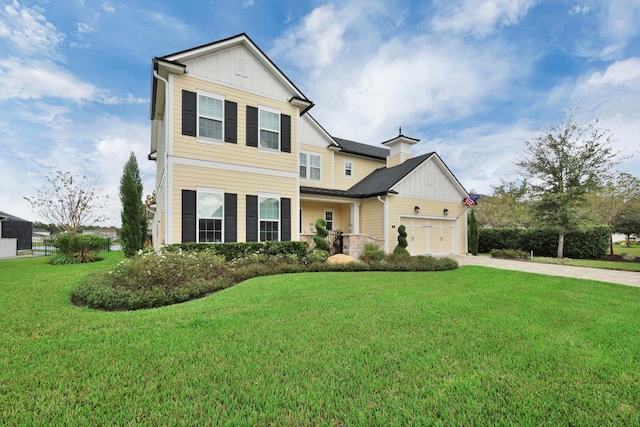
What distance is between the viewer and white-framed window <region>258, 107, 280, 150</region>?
11.5 meters

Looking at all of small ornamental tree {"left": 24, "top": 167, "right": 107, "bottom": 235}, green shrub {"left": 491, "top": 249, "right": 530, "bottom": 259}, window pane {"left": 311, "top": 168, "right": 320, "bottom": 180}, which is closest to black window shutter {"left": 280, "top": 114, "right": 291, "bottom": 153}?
window pane {"left": 311, "top": 168, "right": 320, "bottom": 180}

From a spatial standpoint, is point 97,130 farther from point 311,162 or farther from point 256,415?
point 256,415

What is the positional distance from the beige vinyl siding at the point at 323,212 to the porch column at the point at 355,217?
44 cm

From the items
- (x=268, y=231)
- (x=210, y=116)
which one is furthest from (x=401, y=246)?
(x=210, y=116)

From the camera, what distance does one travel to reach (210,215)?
33.4ft

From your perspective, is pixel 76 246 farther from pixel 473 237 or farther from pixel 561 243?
pixel 561 243

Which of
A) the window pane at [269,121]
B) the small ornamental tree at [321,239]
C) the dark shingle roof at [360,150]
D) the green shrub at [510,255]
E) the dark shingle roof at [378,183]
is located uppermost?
the dark shingle roof at [360,150]

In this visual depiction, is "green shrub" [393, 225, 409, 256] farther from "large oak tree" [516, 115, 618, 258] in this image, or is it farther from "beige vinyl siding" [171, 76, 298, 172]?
"large oak tree" [516, 115, 618, 258]

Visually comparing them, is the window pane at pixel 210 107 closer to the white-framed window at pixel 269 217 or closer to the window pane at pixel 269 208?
the white-framed window at pixel 269 217

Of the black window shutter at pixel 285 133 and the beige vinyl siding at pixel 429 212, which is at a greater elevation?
the black window shutter at pixel 285 133

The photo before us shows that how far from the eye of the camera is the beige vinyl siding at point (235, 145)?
9828mm

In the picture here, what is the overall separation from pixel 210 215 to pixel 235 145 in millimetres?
2893

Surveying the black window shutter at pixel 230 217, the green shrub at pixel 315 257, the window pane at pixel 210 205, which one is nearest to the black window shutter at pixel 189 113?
the window pane at pixel 210 205

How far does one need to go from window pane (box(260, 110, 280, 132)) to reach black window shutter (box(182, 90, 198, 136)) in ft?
8.48
